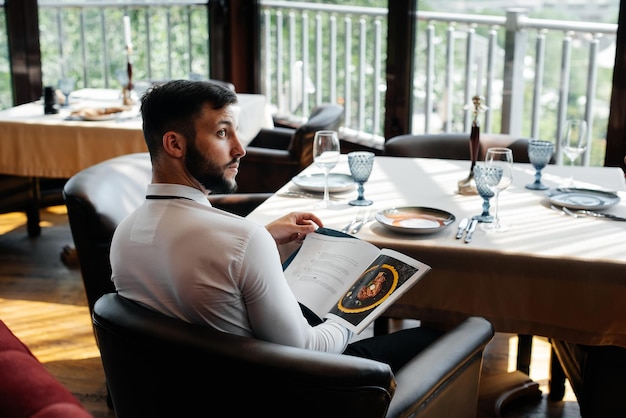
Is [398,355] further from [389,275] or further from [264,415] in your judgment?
[264,415]

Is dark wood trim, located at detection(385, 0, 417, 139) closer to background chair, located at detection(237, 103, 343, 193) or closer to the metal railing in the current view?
the metal railing

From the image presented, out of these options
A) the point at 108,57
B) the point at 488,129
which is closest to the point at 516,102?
the point at 488,129

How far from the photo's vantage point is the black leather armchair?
2221 millimetres

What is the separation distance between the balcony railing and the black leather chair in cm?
274

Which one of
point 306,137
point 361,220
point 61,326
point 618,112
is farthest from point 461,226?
point 618,112

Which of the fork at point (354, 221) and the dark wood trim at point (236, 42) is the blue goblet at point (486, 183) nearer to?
the fork at point (354, 221)

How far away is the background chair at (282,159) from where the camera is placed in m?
3.46

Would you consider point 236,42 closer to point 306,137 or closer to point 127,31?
point 127,31

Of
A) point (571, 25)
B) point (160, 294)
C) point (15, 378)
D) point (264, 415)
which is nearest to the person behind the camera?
point (15, 378)

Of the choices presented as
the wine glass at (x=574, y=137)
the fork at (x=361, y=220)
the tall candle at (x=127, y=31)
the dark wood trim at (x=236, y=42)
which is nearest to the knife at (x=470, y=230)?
the fork at (x=361, y=220)

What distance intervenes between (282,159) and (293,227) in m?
1.63

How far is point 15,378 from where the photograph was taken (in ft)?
3.26

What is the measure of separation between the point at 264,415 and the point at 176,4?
163 inches

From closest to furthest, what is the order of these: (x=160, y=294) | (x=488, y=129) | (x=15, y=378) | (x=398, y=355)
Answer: (x=15, y=378), (x=160, y=294), (x=398, y=355), (x=488, y=129)
